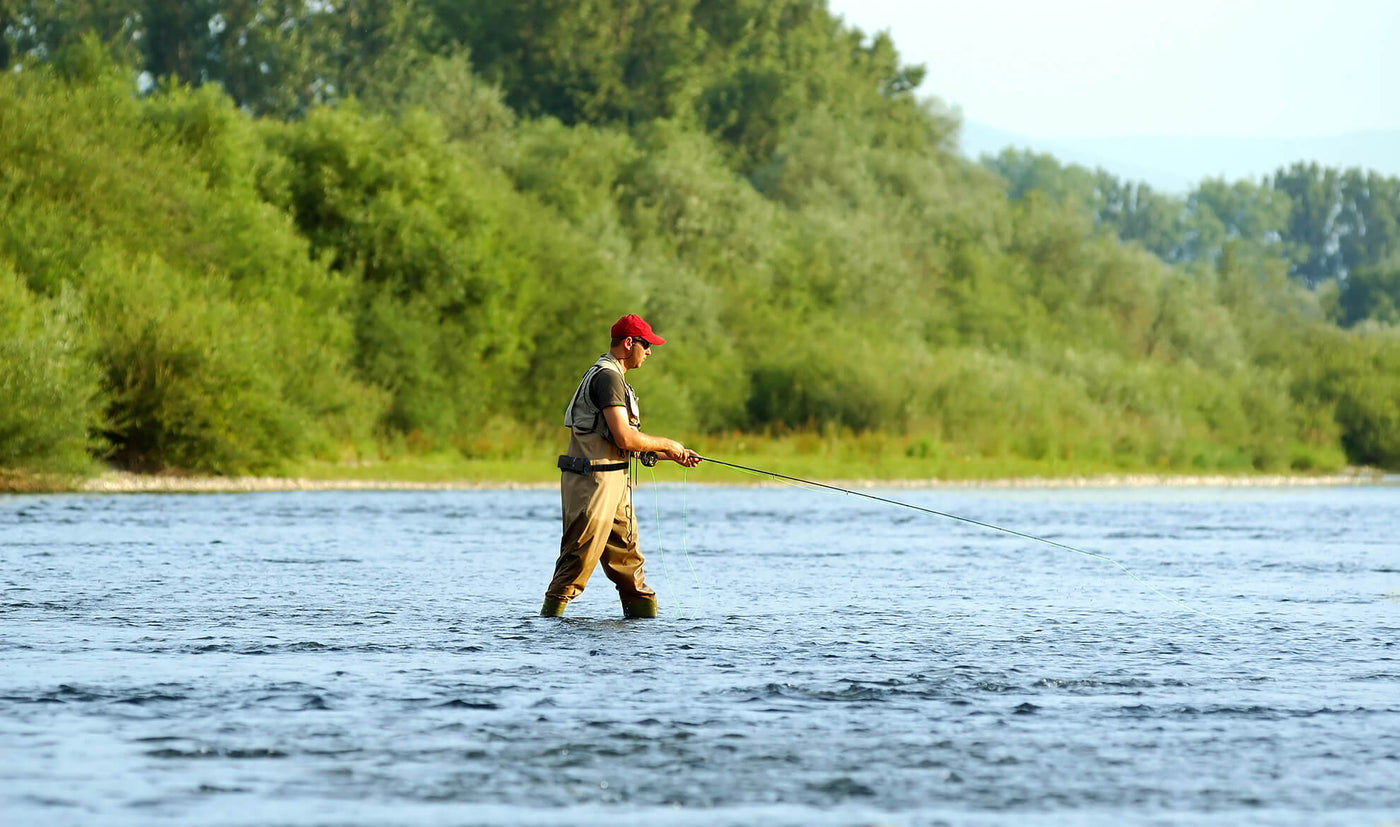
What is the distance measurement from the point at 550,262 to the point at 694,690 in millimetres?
41539

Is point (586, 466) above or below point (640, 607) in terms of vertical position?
above

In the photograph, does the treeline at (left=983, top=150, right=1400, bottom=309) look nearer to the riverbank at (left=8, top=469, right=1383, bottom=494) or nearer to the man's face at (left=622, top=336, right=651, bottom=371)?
the riverbank at (left=8, top=469, right=1383, bottom=494)

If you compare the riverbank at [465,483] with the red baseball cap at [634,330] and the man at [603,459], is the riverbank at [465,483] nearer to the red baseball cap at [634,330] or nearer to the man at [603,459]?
the man at [603,459]

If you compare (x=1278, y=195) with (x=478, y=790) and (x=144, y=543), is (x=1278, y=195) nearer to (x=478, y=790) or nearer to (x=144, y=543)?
(x=144, y=543)

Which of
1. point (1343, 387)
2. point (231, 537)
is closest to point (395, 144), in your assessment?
point (231, 537)

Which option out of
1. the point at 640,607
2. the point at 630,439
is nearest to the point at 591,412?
the point at 630,439

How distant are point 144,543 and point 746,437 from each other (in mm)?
32768

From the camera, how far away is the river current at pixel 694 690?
6.74 m

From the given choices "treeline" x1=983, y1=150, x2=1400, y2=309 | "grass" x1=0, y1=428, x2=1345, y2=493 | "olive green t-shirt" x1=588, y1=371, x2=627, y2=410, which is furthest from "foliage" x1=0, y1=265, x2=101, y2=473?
"treeline" x1=983, y1=150, x2=1400, y2=309

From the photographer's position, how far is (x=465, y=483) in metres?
38.8

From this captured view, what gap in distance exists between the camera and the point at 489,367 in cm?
4847

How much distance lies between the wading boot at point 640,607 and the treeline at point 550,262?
18890mm

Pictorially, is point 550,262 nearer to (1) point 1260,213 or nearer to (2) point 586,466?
(2) point 586,466

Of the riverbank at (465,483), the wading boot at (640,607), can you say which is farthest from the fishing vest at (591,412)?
the riverbank at (465,483)
